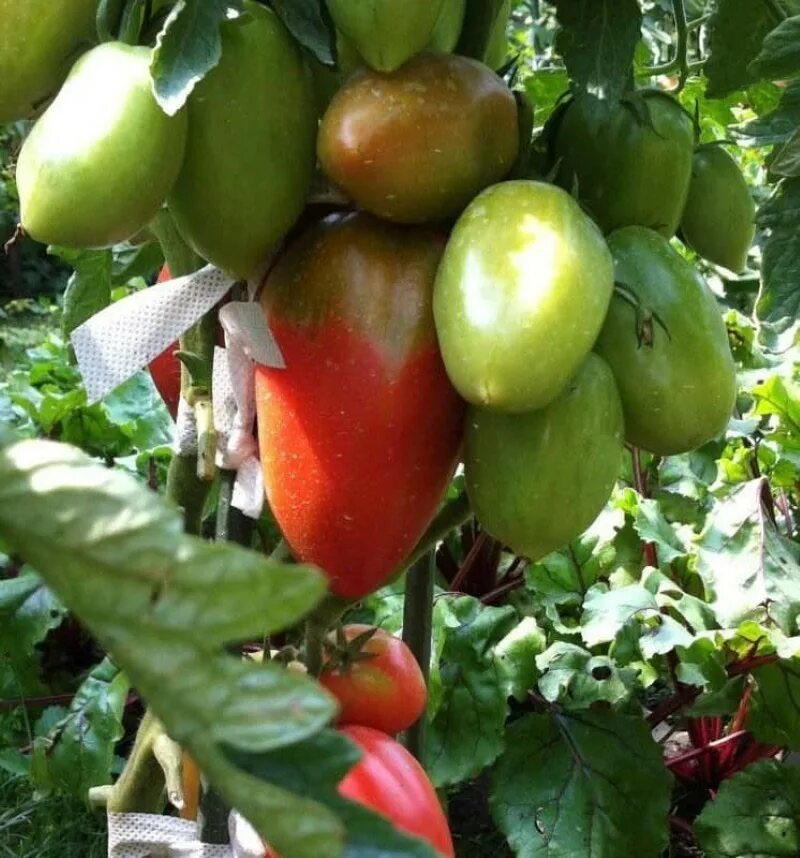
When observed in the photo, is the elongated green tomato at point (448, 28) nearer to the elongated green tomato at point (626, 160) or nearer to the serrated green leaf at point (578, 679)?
the elongated green tomato at point (626, 160)

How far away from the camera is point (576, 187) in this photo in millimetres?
503

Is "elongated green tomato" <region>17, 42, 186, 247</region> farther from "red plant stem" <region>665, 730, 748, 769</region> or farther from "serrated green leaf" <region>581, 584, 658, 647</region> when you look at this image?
"red plant stem" <region>665, 730, 748, 769</region>

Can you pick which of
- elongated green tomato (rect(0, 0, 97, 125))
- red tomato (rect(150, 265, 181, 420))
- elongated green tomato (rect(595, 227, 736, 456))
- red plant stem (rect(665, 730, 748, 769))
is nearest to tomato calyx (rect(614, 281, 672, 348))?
elongated green tomato (rect(595, 227, 736, 456))

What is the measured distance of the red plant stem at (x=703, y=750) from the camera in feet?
4.74

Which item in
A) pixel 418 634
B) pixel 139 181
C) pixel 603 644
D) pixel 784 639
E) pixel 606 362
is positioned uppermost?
pixel 139 181

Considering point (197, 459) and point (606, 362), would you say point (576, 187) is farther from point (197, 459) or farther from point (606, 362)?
point (197, 459)

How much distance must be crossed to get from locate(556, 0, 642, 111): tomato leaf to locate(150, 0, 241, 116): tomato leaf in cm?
17

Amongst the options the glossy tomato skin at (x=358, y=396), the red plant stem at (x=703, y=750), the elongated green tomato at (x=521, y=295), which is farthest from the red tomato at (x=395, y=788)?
the red plant stem at (x=703, y=750)

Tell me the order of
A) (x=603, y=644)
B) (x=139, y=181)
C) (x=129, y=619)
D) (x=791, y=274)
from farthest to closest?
(x=603, y=644)
(x=791, y=274)
(x=139, y=181)
(x=129, y=619)

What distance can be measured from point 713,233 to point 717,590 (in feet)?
2.41

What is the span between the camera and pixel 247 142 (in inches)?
18.0

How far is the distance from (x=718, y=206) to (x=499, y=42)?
0.49 feet

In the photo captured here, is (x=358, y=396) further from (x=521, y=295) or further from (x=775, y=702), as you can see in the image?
(x=775, y=702)

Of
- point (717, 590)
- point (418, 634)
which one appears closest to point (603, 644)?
point (717, 590)
